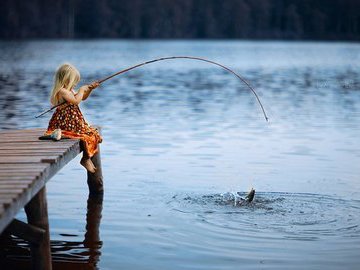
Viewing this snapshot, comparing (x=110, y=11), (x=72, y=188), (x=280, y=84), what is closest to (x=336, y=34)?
(x=110, y=11)

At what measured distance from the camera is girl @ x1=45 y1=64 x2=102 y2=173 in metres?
9.23

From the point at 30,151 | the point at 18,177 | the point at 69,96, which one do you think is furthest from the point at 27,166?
the point at 69,96

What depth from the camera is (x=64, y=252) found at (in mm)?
8133

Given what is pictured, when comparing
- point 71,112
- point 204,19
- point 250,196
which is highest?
point 71,112

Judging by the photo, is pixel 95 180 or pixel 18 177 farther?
pixel 95 180

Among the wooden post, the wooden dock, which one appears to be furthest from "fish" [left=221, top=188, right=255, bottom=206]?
the wooden post

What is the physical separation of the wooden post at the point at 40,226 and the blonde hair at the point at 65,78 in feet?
6.81

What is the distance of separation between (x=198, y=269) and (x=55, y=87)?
276 centimetres

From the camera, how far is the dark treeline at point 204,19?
140625 mm

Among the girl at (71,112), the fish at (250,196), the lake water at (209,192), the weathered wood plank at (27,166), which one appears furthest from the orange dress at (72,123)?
the fish at (250,196)

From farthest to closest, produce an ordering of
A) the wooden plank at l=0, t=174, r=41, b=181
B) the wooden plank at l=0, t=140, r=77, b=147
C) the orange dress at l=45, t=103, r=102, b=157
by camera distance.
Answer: the orange dress at l=45, t=103, r=102, b=157 → the wooden plank at l=0, t=140, r=77, b=147 → the wooden plank at l=0, t=174, r=41, b=181

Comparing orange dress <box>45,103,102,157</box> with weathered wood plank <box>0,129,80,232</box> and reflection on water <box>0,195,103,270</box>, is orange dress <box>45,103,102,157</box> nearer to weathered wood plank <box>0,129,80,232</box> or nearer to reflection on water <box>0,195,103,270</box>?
weathered wood plank <box>0,129,80,232</box>

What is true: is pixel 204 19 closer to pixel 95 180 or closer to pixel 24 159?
pixel 95 180

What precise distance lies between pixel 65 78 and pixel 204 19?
14151 centimetres
